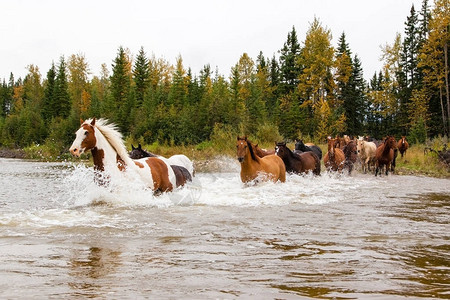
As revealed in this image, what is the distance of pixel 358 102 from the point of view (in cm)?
5150

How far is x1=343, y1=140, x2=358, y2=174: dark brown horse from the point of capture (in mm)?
18555

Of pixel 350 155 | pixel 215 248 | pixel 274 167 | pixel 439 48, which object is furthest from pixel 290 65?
pixel 215 248

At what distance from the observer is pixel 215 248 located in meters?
4.55

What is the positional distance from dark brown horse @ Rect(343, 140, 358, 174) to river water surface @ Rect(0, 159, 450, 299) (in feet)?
31.9

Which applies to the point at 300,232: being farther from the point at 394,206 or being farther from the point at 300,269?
the point at 394,206

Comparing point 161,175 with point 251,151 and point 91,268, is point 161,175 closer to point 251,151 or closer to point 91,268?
point 251,151

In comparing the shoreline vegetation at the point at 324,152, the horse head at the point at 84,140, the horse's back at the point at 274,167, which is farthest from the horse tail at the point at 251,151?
the shoreline vegetation at the point at 324,152

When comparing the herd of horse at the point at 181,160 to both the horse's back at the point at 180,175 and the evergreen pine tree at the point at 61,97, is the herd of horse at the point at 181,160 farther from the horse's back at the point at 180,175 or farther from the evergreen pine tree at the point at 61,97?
the evergreen pine tree at the point at 61,97

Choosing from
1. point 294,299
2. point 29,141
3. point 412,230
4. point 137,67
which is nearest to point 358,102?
point 137,67

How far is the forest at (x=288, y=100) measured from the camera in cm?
3972

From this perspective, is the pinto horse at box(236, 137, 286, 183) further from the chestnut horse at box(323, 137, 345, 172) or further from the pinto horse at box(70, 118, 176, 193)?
the chestnut horse at box(323, 137, 345, 172)

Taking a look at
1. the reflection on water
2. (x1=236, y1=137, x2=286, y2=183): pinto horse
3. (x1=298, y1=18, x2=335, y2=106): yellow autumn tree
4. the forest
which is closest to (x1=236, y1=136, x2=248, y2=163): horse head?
(x1=236, y1=137, x2=286, y2=183): pinto horse

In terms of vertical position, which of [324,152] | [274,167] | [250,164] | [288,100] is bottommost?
[274,167]

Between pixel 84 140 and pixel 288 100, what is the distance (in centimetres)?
4296
